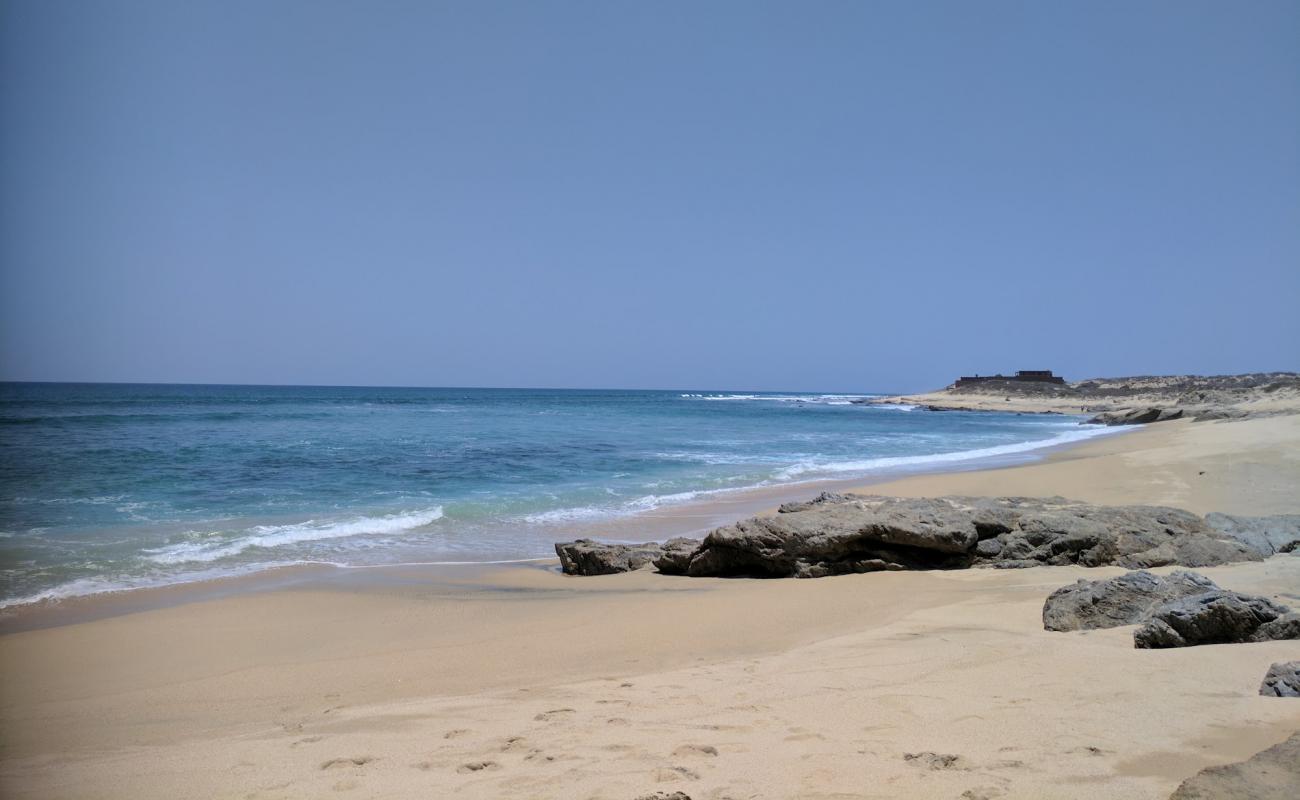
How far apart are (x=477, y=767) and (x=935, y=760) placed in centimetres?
200

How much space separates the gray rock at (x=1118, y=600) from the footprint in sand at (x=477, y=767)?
4.02m

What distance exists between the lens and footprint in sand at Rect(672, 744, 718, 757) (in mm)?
3329

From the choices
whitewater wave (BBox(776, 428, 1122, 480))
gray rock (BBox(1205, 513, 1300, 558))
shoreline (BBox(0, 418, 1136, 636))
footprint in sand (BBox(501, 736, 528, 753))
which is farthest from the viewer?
whitewater wave (BBox(776, 428, 1122, 480))

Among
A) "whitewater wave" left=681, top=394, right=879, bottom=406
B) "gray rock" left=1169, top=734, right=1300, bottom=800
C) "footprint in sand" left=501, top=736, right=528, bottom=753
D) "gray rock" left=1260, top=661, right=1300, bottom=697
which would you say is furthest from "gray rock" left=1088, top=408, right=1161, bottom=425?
"whitewater wave" left=681, top=394, right=879, bottom=406

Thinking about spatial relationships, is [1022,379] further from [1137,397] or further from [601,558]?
[601,558]

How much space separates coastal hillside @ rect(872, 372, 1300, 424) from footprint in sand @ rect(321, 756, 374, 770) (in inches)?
1506

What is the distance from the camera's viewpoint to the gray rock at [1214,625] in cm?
446

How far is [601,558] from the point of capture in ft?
29.1

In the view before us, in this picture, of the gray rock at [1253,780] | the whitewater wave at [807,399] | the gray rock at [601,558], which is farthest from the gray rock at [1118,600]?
the whitewater wave at [807,399]

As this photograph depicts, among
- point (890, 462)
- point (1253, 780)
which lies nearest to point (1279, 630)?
point (1253, 780)

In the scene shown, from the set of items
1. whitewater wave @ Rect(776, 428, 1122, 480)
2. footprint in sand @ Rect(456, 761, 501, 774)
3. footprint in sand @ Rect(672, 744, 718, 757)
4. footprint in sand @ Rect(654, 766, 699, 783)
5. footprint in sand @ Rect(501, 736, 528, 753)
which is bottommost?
whitewater wave @ Rect(776, 428, 1122, 480)

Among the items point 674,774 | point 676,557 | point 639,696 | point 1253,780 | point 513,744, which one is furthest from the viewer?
point 676,557

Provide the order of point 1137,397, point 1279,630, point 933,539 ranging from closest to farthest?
point 1279,630 < point 933,539 < point 1137,397

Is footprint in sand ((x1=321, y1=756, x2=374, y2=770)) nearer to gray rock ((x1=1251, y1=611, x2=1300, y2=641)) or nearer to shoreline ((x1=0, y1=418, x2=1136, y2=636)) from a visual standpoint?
gray rock ((x1=1251, y1=611, x2=1300, y2=641))
